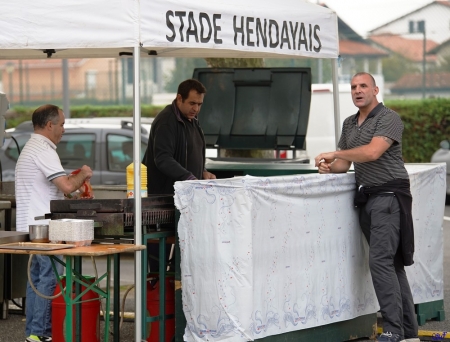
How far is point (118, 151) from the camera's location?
13.3 m

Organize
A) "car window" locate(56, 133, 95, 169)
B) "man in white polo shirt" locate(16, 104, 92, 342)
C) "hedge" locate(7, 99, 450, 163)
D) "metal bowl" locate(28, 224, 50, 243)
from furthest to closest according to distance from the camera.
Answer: "hedge" locate(7, 99, 450, 163) < "car window" locate(56, 133, 95, 169) < "man in white polo shirt" locate(16, 104, 92, 342) < "metal bowl" locate(28, 224, 50, 243)

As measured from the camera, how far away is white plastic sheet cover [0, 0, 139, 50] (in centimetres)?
633

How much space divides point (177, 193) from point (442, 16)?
68.8 feet

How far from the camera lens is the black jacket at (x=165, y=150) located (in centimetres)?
748

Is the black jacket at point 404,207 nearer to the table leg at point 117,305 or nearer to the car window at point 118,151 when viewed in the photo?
the table leg at point 117,305

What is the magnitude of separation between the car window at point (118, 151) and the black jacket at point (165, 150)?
533 cm

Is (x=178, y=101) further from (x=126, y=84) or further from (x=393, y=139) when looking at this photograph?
(x=126, y=84)

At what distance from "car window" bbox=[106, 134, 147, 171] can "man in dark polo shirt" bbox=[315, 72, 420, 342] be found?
626 cm

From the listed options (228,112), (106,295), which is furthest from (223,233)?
(228,112)

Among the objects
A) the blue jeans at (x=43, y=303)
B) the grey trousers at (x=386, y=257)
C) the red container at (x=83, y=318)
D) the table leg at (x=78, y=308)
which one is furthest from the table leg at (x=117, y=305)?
the grey trousers at (x=386, y=257)

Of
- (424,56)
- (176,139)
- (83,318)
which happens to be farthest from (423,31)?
(83,318)

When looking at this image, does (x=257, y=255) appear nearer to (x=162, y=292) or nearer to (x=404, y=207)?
(x=162, y=292)

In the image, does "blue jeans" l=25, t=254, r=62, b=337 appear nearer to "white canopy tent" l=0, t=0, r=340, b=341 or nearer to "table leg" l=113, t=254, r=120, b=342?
"table leg" l=113, t=254, r=120, b=342

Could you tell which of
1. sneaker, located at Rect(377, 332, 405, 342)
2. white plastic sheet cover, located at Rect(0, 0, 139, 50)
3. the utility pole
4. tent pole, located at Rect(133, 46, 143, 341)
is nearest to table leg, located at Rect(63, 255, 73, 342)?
tent pole, located at Rect(133, 46, 143, 341)
